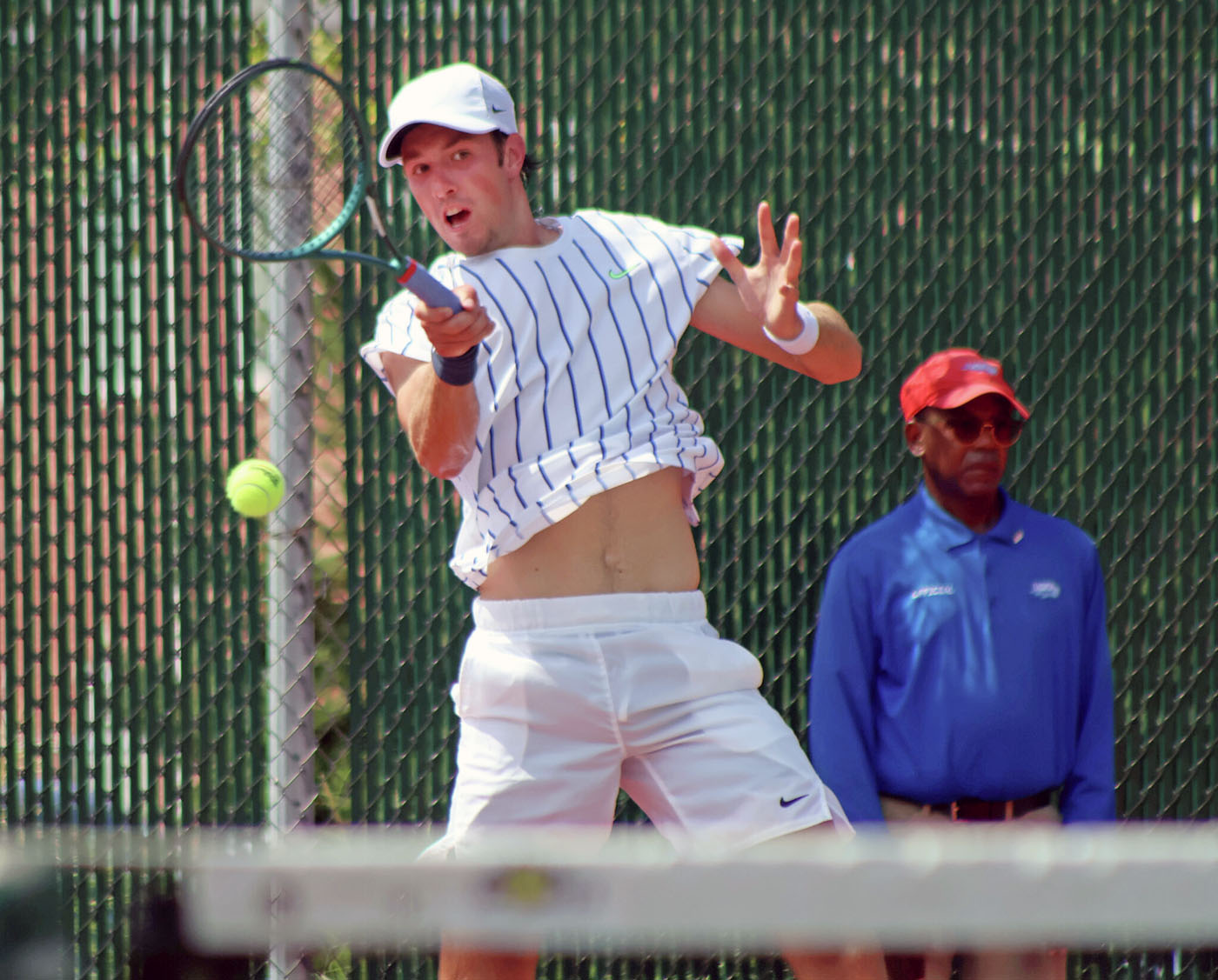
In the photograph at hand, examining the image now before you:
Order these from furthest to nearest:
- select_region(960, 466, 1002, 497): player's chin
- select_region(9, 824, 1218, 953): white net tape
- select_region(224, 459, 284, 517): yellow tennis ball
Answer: select_region(224, 459, 284, 517): yellow tennis ball < select_region(960, 466, 1002, 497): player's chin < select_region(9, 824, 1218, 953): white net tape

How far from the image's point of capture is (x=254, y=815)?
346cm

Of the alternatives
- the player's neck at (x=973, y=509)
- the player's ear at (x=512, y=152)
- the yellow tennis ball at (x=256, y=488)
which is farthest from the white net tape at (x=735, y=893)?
the yellow tennis ball at (x=256, y=488)

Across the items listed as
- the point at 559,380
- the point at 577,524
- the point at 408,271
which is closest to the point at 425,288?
the point at 408,271

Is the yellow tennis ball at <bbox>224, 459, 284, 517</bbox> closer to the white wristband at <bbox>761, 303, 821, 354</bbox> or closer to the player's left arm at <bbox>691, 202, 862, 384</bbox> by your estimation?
the player's left arm at <bbox>691, 202, 862, 384</bbox>

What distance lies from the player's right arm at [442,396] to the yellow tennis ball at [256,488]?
817 mm

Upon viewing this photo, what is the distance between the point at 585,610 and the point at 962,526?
0.91 m

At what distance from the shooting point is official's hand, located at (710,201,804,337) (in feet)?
8.39

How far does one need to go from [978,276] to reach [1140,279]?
394mm

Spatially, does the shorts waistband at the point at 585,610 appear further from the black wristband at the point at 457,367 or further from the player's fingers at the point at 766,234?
the player's fingers at the point at 766,234

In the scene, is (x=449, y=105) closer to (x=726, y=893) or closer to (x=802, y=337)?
(x=802, y=337)

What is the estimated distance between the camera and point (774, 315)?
2574mm

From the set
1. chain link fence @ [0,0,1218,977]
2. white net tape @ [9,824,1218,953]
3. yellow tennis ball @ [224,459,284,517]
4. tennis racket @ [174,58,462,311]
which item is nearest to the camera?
white net tape @ [9,824,1218,953]

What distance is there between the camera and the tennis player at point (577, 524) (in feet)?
8.32

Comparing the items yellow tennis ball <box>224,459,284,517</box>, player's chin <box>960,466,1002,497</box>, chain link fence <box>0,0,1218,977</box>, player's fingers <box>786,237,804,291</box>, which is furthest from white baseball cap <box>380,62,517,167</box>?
player's chin <box>960,466,1002,497</box>
